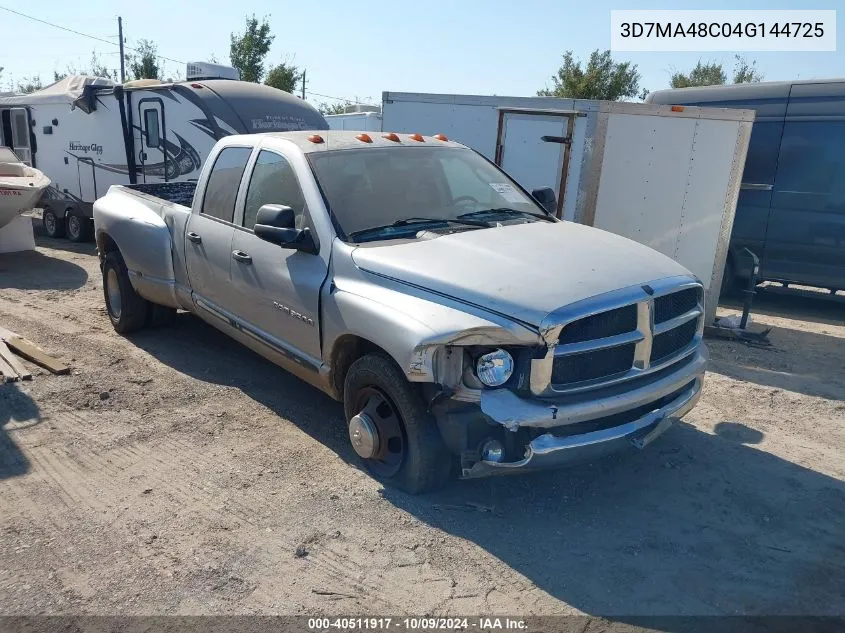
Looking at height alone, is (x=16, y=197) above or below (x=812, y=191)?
below

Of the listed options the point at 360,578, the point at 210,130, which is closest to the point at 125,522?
the point at 360,578

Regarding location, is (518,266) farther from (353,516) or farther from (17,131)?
(17,131)

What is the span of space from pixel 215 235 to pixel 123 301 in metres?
2.05

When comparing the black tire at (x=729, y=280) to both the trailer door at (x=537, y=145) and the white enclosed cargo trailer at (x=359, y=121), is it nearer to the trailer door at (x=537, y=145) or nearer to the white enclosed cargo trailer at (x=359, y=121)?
the trailer door at (x=537, y=145)

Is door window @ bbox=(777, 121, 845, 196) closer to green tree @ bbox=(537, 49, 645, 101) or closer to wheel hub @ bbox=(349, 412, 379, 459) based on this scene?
wheel hub @ bbox=(349, 412, 379, 459)

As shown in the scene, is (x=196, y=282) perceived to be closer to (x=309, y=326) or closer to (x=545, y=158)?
(x=309, y=326)

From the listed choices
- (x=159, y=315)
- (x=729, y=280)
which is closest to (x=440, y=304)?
(x=159, y=315)

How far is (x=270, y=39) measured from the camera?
27.3 metres

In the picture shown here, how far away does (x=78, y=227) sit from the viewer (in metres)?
13.2

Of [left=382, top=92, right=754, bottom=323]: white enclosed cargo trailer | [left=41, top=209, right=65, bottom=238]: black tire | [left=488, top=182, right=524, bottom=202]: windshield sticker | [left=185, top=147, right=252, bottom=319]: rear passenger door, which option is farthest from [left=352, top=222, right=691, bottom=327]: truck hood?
[left=41, top=209, right=65, bottom=238]: black tire

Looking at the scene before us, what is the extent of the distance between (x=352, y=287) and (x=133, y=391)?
8.41ft

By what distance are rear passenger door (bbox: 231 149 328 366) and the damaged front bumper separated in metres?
1.43

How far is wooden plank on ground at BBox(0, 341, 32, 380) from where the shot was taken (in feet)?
18.1

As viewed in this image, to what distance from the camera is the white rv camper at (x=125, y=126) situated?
35.0 ft
